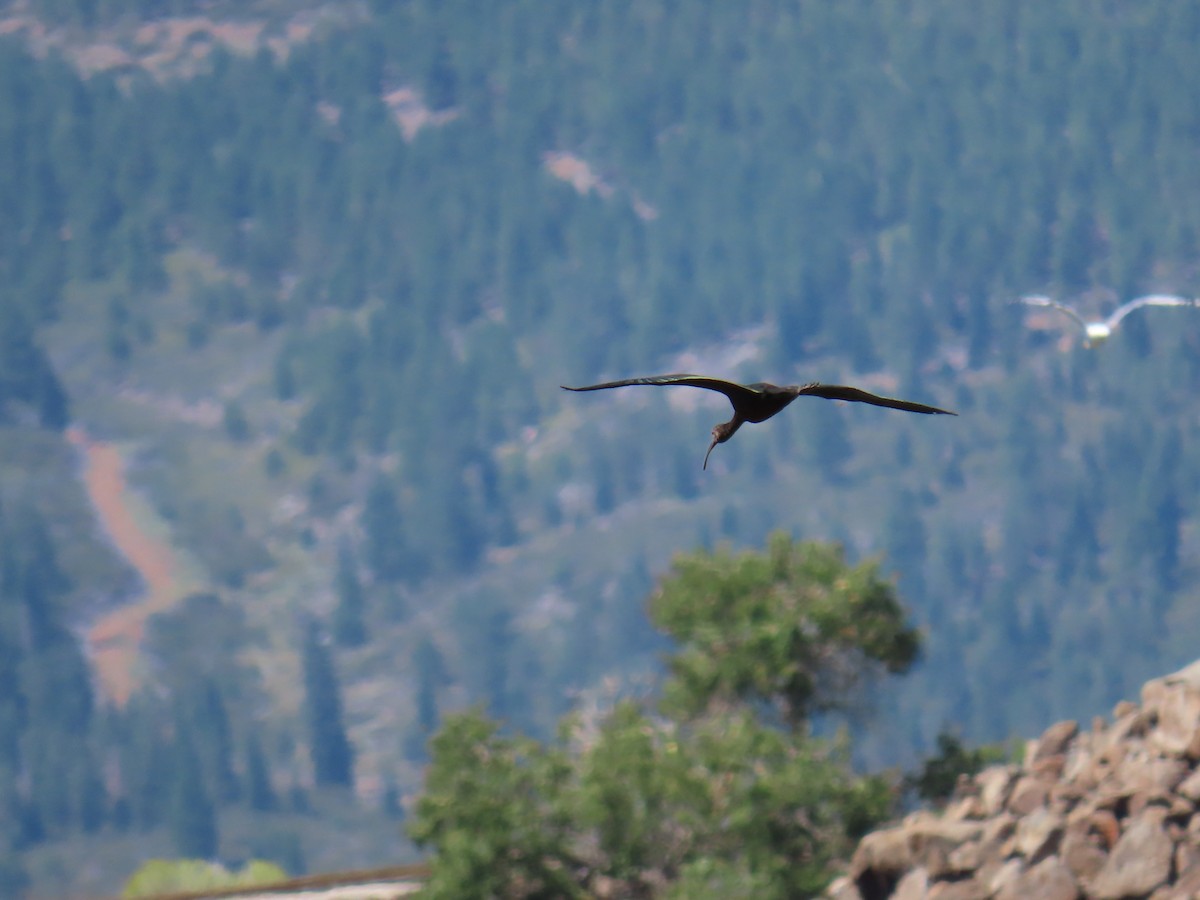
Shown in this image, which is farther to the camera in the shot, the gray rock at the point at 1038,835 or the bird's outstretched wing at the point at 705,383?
the gray rock at the point at 1038,835

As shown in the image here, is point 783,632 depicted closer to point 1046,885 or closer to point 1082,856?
point 1082,856

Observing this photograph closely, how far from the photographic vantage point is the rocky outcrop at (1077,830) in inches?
1033

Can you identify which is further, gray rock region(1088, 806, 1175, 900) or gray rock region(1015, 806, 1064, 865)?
gray rock region(1015, 806, 1064, 865)

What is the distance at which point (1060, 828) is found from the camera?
2766 cm

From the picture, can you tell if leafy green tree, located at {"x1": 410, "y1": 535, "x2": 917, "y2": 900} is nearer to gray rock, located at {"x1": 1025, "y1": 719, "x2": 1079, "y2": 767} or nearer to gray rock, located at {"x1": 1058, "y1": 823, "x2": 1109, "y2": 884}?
gray rock, located at {"x1": 1025, "y1": 719, "x2": 1079, "y2": 767}

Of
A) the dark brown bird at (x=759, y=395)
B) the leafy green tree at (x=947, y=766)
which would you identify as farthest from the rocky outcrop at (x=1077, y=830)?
the dark brown bird at (x=759, y=395)

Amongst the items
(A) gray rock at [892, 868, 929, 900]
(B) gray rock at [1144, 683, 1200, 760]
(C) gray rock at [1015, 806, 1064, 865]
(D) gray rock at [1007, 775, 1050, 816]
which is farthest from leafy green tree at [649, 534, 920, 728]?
(C) gray rock at [1015, 806, 1064, 865]

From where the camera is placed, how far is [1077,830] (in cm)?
2748

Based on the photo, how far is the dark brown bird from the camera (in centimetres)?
689

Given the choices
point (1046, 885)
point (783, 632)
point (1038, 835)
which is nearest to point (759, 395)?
point (1046, 885)

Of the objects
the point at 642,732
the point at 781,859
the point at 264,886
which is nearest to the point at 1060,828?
the point at 781,859

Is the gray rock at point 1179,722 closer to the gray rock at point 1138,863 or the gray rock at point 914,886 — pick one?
the gray rock at point 1138,863

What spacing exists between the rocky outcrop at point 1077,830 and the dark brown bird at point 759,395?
66.2 ft

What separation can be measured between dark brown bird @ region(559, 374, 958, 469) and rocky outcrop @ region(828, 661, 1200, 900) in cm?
2019
